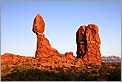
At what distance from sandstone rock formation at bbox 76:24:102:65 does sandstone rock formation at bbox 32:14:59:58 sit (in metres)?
2.17

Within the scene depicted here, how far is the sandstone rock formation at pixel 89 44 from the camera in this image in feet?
67.3

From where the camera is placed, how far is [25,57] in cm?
2131

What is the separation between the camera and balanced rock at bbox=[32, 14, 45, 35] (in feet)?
69.2

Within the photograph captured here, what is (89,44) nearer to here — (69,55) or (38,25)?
(69,55)

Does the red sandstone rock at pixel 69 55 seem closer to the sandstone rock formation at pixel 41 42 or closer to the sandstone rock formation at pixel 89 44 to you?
the sandstone rock formation at pixel 89 44

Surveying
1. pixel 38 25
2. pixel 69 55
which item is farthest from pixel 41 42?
pixel 69 55

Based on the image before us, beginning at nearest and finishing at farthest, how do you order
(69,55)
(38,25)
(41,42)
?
(41,42) → (38,25) → (69,55)

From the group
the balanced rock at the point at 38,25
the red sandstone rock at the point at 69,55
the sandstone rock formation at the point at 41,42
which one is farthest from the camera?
the red sandstone rock at the point at 69,55

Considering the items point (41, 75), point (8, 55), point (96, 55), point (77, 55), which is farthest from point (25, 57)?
point (41, 75)

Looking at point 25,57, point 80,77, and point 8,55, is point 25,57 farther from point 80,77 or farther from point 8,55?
point 80,77

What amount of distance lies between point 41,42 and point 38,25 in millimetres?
1548

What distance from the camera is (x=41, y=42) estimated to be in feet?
67.7

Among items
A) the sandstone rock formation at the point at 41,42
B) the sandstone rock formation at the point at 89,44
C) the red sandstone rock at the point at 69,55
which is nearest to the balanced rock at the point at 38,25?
the sandstone rock formation at the point at 41,42

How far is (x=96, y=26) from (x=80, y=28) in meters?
1.54
